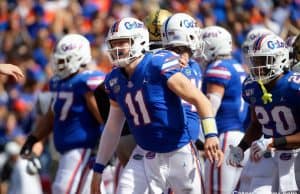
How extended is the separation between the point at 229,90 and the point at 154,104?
2309 millimetres

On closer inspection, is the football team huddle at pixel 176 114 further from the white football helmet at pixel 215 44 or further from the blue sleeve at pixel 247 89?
the white football helmet at pixel 215 44

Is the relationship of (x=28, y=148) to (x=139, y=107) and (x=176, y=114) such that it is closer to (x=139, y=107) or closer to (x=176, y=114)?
(x=139, y=107)

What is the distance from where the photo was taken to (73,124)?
8.87 m

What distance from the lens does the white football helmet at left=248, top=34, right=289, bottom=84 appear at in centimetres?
748

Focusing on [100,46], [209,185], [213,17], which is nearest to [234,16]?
[213,17]

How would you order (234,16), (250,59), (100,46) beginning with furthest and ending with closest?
(234,16)
(100,46)
(250,59)

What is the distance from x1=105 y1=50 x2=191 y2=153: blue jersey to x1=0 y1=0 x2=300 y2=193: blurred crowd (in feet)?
18.3

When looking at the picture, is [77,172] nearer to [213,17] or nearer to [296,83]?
[296,83]

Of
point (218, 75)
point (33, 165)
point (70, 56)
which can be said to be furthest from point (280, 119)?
point (33, 165)

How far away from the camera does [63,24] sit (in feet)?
50.8

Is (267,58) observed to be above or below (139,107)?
above

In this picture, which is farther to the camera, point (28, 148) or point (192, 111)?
point (28, 148)

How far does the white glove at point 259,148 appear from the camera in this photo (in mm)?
7324

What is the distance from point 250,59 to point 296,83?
55 centimetres
